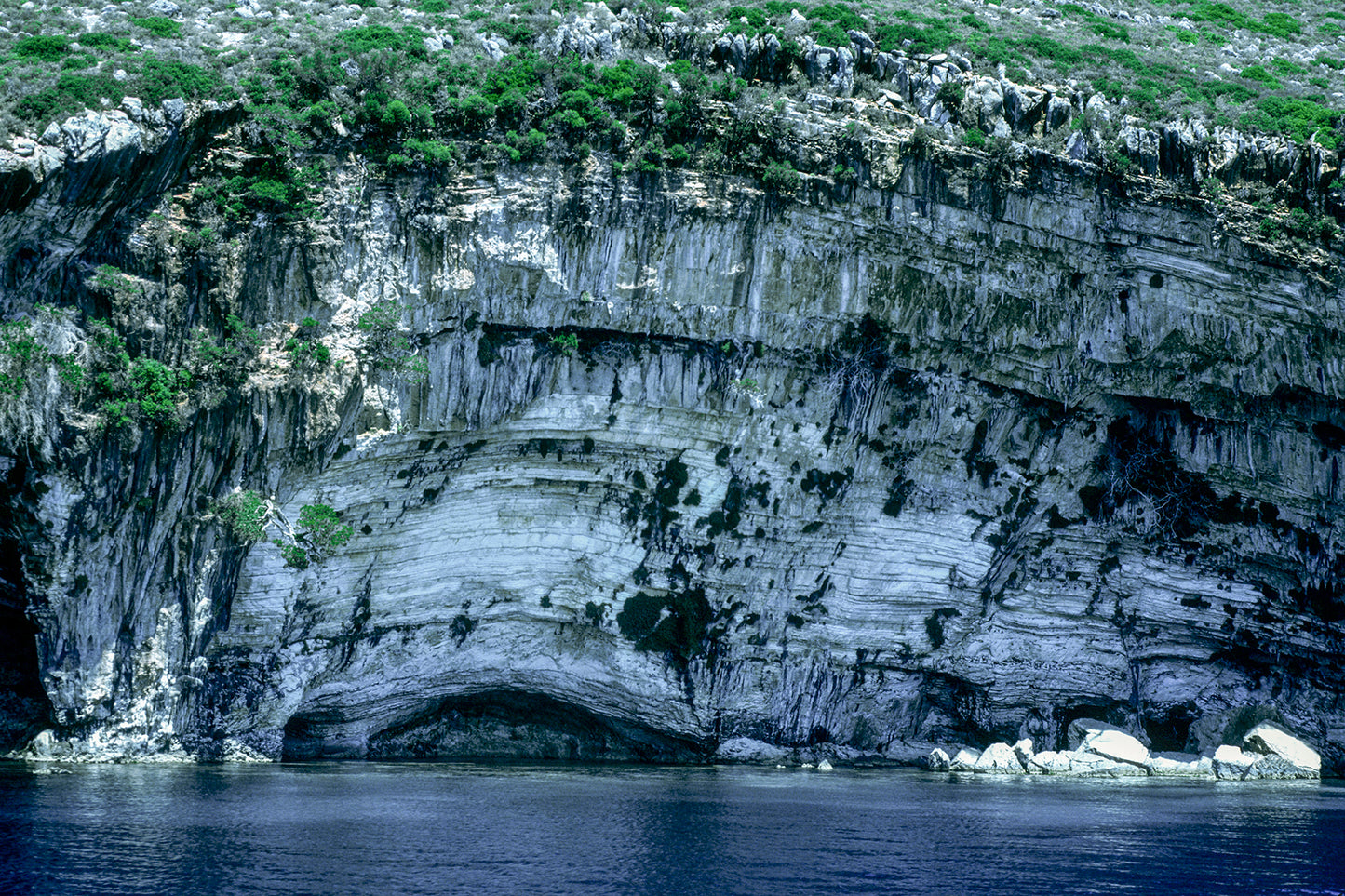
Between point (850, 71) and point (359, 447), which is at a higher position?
point (850, 71)

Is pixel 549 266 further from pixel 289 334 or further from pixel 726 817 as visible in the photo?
pixel 726 817

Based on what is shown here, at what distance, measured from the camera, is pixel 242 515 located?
32.4 meters

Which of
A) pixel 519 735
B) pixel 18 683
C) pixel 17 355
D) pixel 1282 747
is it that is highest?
pixel 17 355

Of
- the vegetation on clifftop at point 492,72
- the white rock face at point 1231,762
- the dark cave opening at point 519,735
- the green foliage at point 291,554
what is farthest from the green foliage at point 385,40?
the white rock face at point 1231,762

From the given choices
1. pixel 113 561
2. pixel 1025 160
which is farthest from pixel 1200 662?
pixel 113 561

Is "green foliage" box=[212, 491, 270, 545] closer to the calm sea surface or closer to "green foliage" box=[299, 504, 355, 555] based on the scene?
"green foliage" box=[299, 504, 355, 555]

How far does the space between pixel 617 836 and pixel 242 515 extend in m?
15.7

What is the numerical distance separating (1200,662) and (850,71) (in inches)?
1016

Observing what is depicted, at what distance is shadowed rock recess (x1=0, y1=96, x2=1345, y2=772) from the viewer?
1265 inches

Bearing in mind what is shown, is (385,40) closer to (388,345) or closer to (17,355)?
(388,345)

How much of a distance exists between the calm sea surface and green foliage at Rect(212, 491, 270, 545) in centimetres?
669

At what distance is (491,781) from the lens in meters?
31.8

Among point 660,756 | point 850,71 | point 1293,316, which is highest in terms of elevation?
point 850,71

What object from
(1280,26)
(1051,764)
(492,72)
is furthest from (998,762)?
(1280,26)
